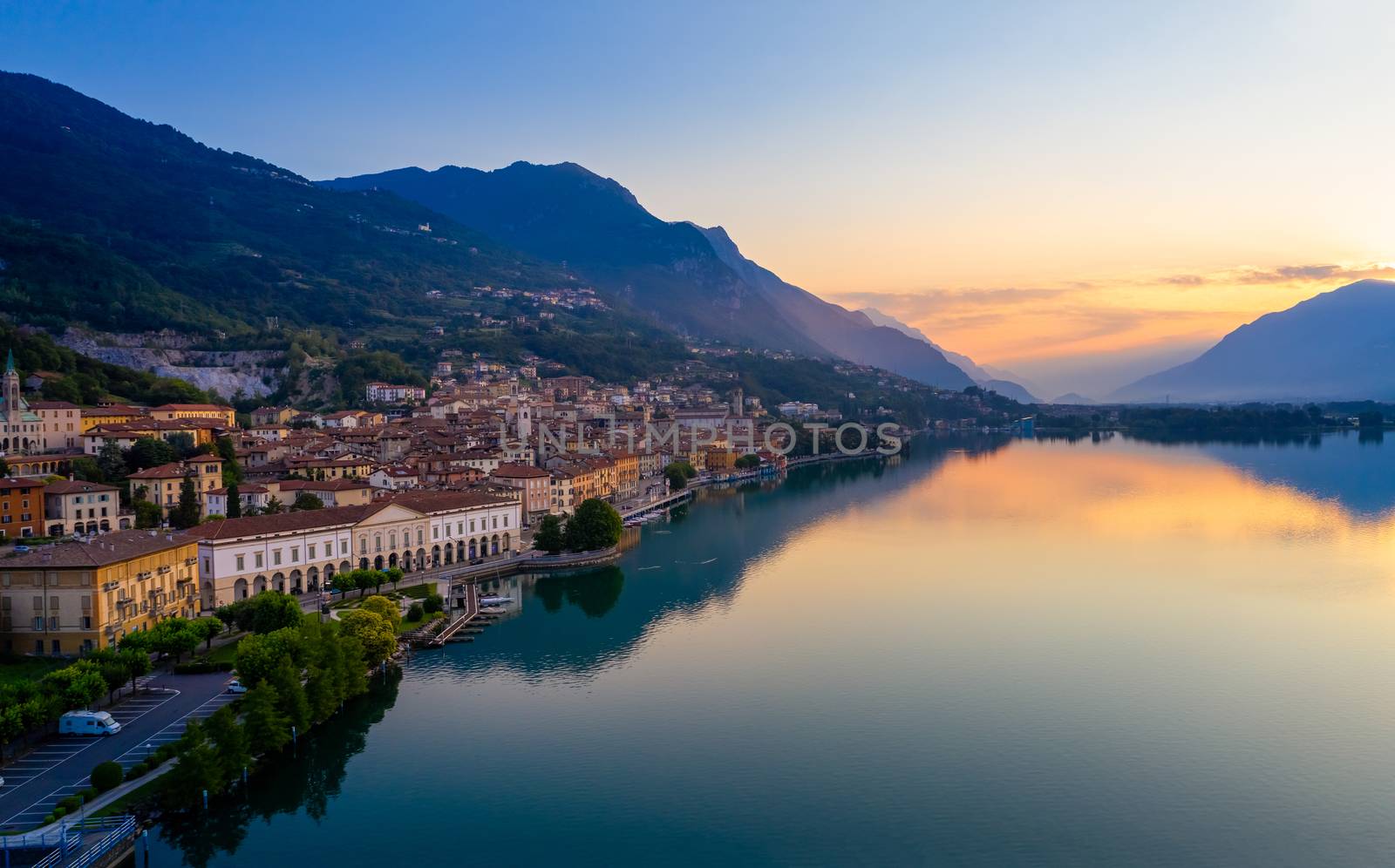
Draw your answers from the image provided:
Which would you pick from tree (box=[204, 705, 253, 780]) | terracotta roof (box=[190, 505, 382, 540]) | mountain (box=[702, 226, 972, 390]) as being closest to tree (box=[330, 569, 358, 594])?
terracotta roof (box=[190, 505, 382, 540])

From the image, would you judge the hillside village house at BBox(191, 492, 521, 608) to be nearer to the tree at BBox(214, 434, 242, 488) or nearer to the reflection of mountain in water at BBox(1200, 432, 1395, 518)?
the tree at BBox(214, 434, 242, 488)

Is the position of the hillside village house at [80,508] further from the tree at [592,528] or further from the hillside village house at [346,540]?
the tree at [592,528]

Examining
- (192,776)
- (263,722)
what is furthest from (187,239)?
(192,776)

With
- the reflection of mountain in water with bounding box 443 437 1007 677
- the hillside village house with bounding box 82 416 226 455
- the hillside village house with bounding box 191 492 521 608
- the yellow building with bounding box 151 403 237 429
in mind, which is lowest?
the reflection of mountain in water with bounding box 443 437 1007 677

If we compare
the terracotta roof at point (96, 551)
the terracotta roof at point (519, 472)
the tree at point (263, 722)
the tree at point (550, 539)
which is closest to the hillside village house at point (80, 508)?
the terracotta roof at point (96, 551)

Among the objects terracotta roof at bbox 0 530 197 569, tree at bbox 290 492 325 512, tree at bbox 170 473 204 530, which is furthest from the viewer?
tree at bbox 290 492 325 512

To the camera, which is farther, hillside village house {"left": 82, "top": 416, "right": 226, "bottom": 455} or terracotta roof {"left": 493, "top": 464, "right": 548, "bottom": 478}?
terracotta roof {"left": 493, "top": 464, "right": 548, "bottom": 478}

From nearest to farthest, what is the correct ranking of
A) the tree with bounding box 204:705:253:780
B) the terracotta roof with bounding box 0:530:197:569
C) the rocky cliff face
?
the tree with bounding box 204:705:253:780
the terracotta roof with bounding box 0:530:197:569
the rocky cliff face
